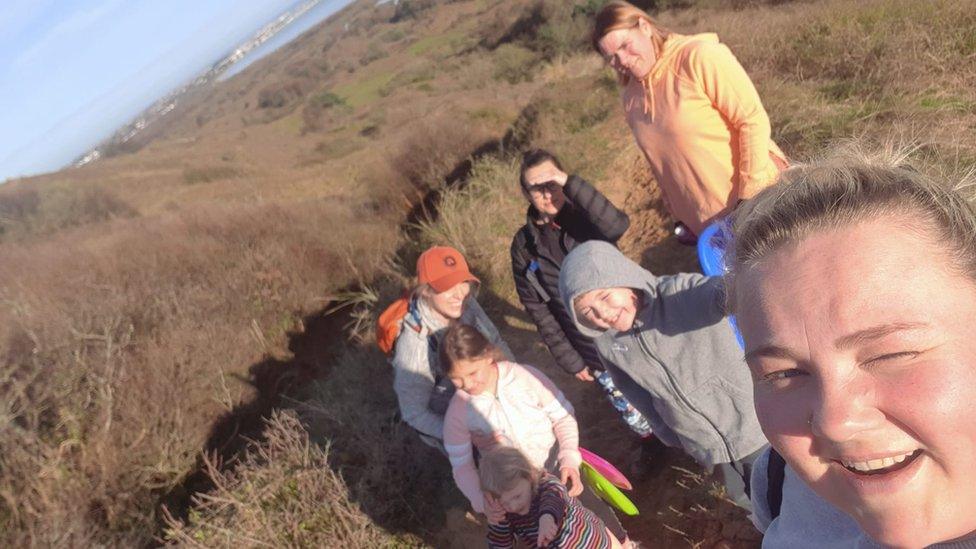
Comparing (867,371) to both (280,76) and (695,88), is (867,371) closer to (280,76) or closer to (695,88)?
(695,88)

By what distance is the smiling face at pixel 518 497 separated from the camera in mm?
2256

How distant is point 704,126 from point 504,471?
1555mm

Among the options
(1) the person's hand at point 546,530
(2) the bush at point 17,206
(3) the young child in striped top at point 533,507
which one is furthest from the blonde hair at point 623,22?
(2) the bush at point 17,206

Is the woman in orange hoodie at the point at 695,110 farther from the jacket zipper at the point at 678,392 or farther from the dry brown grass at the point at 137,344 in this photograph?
the dry brown grass at the point at 137,344

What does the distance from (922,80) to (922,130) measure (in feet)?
4.28

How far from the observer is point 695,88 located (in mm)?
2256

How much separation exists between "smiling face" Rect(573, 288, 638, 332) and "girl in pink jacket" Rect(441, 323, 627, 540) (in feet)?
1.67

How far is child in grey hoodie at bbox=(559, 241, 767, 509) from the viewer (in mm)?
2016

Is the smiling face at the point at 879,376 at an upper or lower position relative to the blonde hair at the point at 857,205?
lower

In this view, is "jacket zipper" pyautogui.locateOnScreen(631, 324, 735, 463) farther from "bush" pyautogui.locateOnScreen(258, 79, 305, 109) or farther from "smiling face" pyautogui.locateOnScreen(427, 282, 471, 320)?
"bush" pyautogui.locateOnScreen(258, 79, 305, 109)

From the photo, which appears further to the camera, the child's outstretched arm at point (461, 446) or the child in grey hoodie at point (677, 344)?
the child's outstretched arm at point (461, 446)

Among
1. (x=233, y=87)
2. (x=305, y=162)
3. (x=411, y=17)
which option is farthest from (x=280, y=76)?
Answer: (x=305, y=162)

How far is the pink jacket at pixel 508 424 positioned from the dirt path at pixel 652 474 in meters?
0.93

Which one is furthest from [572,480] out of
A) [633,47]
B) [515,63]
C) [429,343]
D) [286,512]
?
[515,63]
